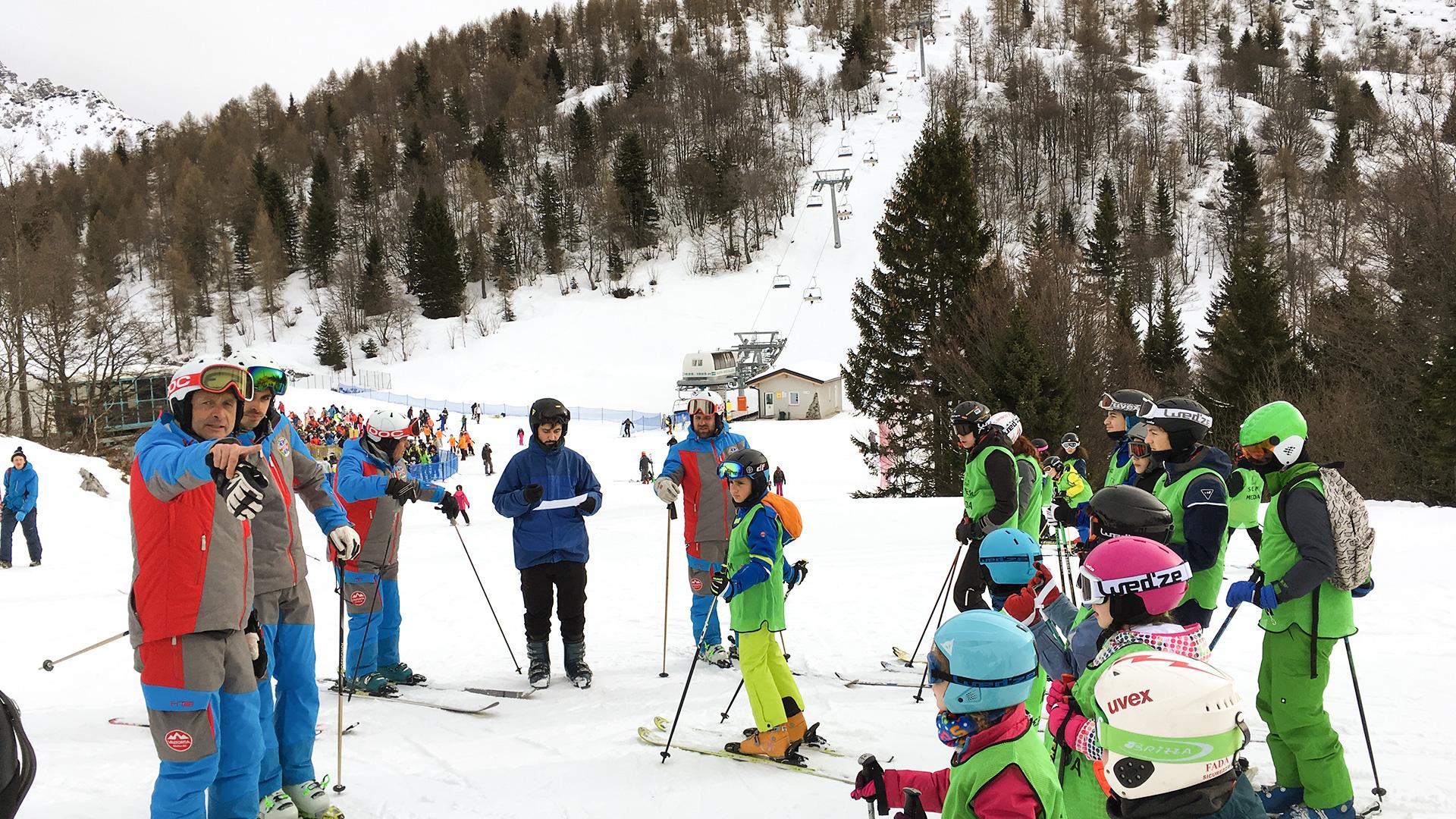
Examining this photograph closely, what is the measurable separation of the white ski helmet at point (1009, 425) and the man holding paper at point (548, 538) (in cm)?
271

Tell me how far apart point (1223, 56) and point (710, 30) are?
174 feet

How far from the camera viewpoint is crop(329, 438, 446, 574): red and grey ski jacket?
5.59 meters

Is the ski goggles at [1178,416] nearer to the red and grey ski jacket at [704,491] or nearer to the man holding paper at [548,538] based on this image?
the red and grey ski jacket at [704,491]

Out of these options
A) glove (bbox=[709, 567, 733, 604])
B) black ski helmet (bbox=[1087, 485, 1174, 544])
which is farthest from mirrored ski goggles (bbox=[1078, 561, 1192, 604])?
glove (bbox=[709, 567, 733, 604])

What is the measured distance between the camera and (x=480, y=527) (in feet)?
50.9

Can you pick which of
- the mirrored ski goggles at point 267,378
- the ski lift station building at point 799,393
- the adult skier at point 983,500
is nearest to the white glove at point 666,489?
the adult skier at point 983,500

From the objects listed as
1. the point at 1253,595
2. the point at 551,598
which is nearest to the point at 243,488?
the point at 551,598

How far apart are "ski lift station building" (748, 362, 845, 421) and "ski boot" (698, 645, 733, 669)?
119 feet

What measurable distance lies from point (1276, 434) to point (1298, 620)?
31.8 inches

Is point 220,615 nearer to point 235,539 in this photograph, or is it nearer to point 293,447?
point 235,539

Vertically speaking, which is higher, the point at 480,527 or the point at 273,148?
the point at 273,148

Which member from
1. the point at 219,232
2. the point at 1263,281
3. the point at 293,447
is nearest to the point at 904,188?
the point at 1263,281

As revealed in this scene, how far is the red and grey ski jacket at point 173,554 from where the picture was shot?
3.07 metres

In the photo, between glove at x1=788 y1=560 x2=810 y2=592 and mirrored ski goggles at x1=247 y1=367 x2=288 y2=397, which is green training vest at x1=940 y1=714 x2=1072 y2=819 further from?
mirrored ski goggles at x1=247 y1=367 x2=288 y2=397
